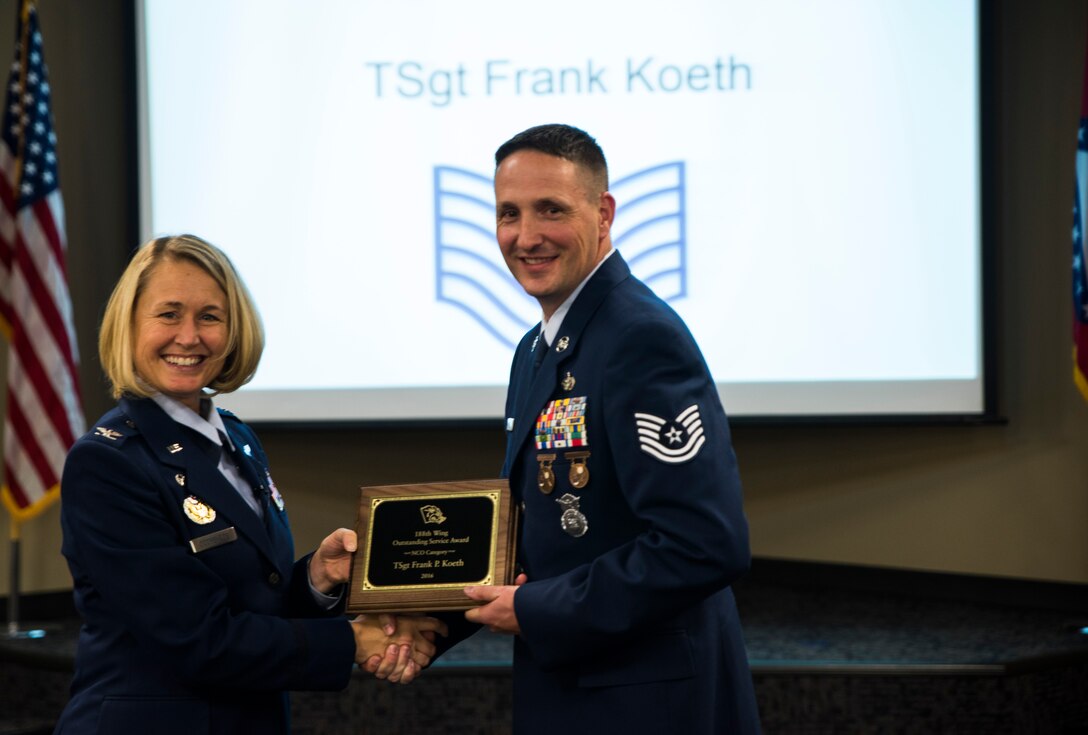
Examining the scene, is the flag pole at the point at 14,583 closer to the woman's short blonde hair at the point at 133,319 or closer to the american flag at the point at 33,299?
the american flag at the point at 33,299

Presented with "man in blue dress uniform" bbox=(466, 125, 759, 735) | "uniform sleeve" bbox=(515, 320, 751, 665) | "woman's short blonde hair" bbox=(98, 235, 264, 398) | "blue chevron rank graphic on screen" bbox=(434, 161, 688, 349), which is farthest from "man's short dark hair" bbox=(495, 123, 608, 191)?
"blue chevron rank graphic on screen" bbox=(434, 161, 688, 349)

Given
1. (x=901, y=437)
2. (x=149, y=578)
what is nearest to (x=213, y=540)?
(x=149, y=578)

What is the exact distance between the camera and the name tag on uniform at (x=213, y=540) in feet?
6.35

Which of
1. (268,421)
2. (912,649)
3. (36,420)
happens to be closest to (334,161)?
(268,421)

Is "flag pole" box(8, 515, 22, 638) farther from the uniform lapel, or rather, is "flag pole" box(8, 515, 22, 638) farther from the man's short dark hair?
the man's short dark hair

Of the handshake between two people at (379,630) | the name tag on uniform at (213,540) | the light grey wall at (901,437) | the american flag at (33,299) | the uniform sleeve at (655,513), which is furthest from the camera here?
the light grey wall at (901,437)

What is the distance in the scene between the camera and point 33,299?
4.57 m

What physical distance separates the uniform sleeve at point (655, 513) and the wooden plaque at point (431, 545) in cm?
15

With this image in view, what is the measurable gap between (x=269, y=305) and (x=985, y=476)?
118 inches

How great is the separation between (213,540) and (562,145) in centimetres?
86

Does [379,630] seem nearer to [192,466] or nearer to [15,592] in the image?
[192,466]

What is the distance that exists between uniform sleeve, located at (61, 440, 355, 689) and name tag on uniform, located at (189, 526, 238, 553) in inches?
0.6

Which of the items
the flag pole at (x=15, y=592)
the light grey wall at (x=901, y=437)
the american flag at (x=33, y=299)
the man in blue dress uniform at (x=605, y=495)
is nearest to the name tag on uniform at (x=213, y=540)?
the man in blue dress uniform at (x=605, y=495)

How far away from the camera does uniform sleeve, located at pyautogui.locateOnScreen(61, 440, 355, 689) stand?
1.89 meters
